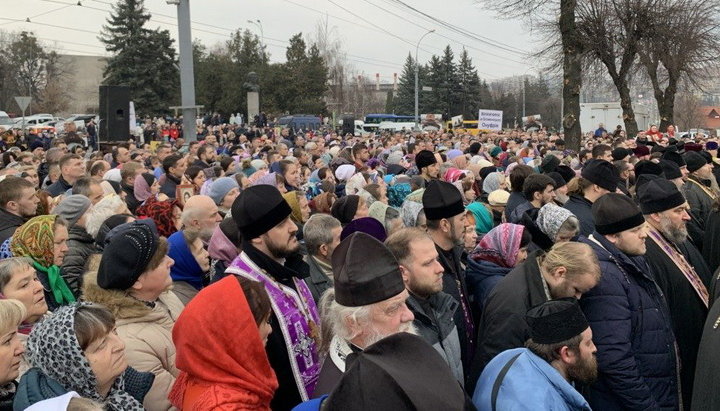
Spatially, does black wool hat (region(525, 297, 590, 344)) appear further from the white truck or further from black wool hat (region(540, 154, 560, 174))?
the white truck

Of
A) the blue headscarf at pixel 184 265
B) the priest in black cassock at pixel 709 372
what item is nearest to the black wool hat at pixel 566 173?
the blue headscarf at pixel 184 265

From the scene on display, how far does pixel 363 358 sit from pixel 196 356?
125cm

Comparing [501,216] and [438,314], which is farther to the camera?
[501,216]

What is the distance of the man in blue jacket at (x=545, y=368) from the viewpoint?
2.91 m

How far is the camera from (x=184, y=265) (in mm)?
5059

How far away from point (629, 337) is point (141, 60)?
56.8 m

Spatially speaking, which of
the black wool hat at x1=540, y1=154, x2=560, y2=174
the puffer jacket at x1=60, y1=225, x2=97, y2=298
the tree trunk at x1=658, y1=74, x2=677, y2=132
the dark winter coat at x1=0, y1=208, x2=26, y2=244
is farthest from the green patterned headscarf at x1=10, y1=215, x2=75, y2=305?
the tree trunk at x1=658, y1=74, x2=677, y2=132

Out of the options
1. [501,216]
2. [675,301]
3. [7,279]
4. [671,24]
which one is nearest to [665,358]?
[675,301]

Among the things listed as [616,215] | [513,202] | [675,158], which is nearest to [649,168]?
[675,158]

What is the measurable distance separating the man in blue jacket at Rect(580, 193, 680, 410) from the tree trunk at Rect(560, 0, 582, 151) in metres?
14.7

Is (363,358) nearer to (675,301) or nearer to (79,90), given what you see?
(675,301)

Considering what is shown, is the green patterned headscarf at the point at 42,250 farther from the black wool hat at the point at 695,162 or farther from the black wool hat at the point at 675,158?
the black wool hat at the point at 675,158

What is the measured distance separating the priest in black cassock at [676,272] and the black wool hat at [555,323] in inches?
81.9

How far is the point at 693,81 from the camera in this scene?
3366 centimetres
